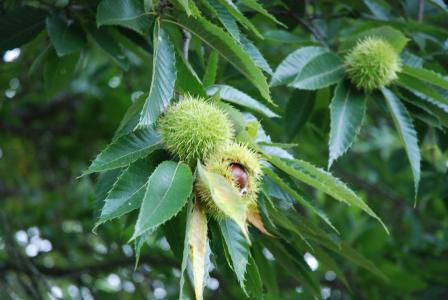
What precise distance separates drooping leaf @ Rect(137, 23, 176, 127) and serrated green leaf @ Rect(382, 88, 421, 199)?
0.66m

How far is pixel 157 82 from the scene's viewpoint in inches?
55.0

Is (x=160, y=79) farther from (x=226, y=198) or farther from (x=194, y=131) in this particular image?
(x=226, y=198)

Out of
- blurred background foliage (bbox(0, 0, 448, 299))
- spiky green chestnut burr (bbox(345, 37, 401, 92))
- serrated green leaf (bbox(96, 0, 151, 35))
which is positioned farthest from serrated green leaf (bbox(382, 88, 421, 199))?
serrated green leaf (bbox(96, 0, 151, 35))

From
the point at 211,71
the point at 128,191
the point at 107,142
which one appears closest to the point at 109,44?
the point at 211,71

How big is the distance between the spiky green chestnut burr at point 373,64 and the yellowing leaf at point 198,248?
0.78 metres

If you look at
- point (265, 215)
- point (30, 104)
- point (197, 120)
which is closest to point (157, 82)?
point (197, 120)

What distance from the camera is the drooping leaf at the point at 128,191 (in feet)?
4.03

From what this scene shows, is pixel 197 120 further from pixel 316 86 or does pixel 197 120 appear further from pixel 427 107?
pixel 427 107

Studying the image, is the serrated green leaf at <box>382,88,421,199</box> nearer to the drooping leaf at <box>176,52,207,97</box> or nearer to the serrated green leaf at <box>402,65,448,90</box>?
the serrated green leaf at <box>402,65,448,90</box>

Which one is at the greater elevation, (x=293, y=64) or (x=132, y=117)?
(x=132, y=117)

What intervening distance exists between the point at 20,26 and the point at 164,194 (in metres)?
1.07

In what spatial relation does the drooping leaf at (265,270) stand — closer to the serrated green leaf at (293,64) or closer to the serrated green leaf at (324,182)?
the serrated green leaf at (293,64)

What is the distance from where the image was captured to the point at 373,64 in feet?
5.92

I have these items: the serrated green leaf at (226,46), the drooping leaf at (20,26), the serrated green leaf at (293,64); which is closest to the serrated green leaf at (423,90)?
the serrated green leaf at (293,64)
